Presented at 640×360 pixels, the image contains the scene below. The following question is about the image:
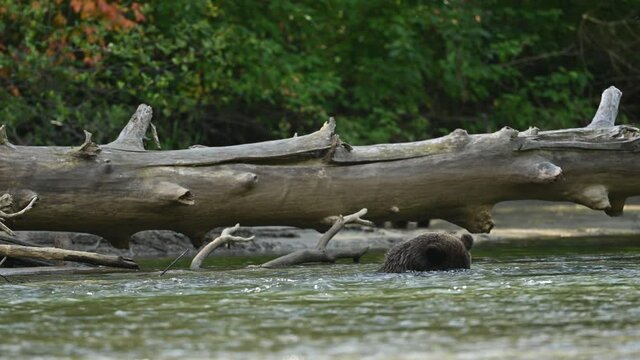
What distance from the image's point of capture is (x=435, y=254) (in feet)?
35.4

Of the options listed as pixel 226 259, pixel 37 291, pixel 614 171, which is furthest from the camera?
pixel 226 259

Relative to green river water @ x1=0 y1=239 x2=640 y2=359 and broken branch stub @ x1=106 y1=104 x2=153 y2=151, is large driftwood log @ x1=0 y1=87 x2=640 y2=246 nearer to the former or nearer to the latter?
broken branch stub @ x1=106 y1=104 x2=153 y2=151

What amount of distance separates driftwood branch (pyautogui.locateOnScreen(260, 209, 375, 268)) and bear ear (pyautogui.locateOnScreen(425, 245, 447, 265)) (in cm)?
67

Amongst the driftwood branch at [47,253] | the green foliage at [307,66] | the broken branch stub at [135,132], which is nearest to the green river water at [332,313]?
the driftwood branch at [47,253]

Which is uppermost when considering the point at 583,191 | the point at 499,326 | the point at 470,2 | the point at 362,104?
the point at 470,2

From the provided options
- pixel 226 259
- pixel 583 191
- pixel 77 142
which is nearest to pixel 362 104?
pixel 77 142

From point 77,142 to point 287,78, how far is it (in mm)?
3129

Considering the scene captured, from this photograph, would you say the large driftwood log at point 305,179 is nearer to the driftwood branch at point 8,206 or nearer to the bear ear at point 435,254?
the driftwood branch at point 8,206

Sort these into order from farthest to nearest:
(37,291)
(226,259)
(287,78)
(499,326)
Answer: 1. (287,78)
2. (226,259)
3. (37,291)
4. (499,326)

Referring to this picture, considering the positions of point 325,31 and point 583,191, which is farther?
point 325,31

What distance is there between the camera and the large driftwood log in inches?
428

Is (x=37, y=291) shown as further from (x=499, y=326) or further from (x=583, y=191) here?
(x=583, y=191)

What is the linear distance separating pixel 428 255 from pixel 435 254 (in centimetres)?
5

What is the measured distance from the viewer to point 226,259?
13328mm
